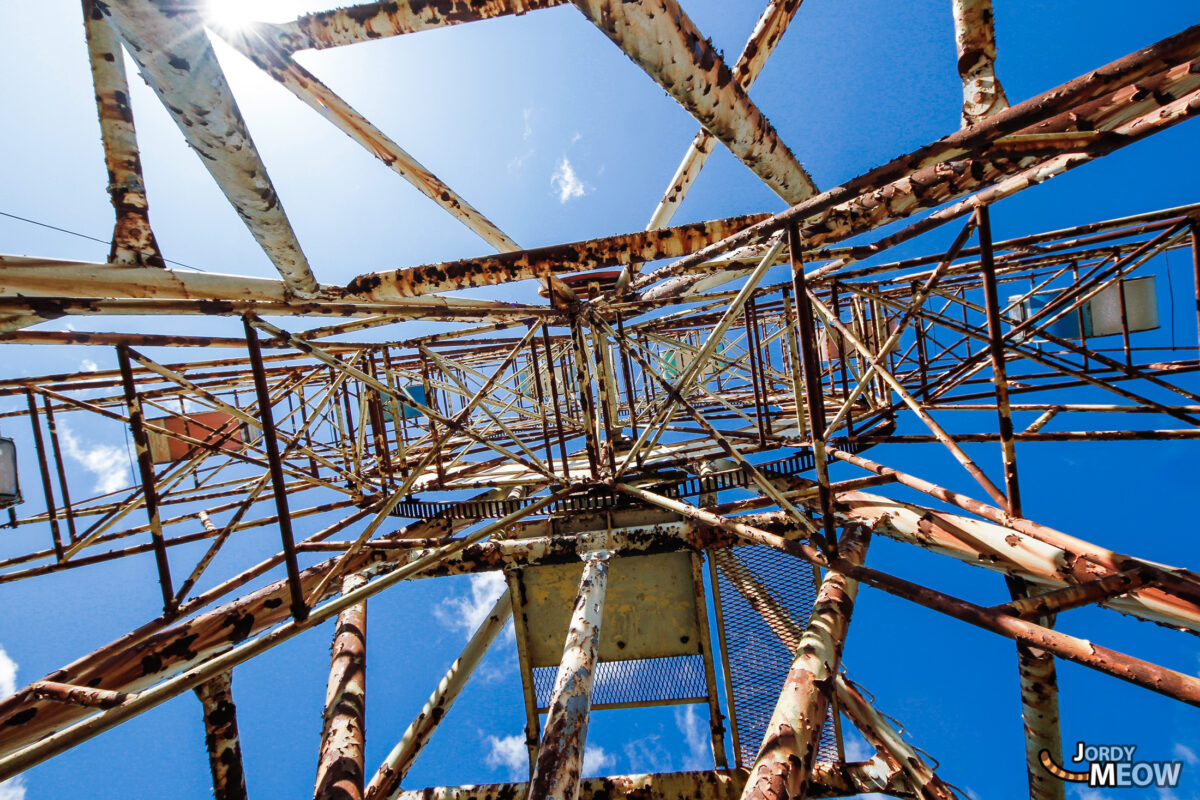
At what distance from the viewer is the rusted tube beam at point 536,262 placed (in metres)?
3.49

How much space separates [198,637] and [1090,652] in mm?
6265

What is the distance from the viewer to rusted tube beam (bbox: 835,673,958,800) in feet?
14.9

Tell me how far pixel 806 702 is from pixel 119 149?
18.5ft

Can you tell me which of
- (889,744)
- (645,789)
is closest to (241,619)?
(645,789)

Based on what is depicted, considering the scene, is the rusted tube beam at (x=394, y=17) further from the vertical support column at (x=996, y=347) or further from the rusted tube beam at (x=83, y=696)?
the rusted tube beam at (x=83, y=696)

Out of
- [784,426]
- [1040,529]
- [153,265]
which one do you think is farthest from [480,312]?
[784,426]

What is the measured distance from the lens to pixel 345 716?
3.86m

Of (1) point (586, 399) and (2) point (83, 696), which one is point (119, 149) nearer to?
(2) point (83, 696)

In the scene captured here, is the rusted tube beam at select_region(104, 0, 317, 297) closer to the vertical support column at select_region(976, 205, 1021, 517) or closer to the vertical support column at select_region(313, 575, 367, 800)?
the vertical support column at select_region(313, 575, 367, 800)

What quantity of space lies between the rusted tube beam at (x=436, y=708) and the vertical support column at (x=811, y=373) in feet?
16.1

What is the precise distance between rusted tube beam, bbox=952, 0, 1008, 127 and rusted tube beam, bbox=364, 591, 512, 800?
7.77 metres

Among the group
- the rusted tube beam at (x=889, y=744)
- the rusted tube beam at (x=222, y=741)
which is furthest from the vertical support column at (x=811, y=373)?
the rusted tube beam at (x=222, y=741)

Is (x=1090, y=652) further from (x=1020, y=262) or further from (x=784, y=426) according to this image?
(x=1020, y=262)

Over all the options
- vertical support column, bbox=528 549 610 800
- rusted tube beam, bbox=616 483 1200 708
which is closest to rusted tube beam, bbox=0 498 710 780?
vertical support column, bbox=528 549 610 800
